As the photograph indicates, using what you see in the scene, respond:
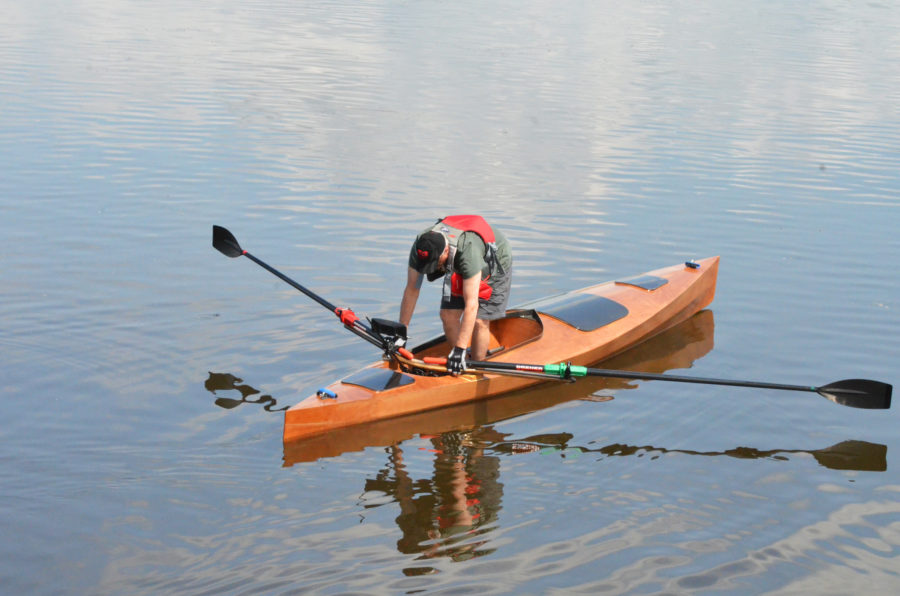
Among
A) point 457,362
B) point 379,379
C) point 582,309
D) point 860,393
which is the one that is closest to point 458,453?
point 457,362

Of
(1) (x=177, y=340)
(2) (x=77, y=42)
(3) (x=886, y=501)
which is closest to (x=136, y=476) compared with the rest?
(1) (x=177, y=340)

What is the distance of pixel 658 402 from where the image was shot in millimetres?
9023

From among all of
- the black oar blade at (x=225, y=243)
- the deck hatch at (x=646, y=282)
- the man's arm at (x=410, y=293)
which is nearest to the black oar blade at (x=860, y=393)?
the deck hatch at (x=646, y=282)

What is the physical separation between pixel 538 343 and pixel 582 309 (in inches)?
37.2

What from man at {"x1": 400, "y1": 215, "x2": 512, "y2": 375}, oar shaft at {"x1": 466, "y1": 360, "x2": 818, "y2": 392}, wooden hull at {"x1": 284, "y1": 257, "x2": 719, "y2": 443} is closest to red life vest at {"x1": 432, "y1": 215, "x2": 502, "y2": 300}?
man at {"x1": 400, "y1": 215, "x2": 512, "y2": 375}

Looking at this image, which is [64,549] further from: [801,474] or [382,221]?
[382,221]

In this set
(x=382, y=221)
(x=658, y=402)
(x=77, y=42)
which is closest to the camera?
(x=658, y=402)

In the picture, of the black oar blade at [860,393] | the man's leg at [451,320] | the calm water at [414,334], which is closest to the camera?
the calm water at [414,334]

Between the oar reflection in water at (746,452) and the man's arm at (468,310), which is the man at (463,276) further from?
the oar reflection in water at (746,452)

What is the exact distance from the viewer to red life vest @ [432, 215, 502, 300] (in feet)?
28.1

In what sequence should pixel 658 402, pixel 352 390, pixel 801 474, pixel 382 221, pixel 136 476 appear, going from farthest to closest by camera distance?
pixel 382 221, pixel 658 402, pixel 352 390, pixel 801 474, pixel 136 476

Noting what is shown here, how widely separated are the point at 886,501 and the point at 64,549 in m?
6.14

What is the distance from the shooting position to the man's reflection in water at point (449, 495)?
21.5ft

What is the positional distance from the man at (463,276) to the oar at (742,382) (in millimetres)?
413
